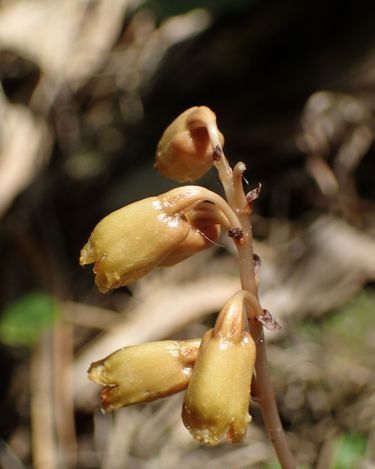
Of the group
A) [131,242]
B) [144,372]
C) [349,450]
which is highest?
[131,242]

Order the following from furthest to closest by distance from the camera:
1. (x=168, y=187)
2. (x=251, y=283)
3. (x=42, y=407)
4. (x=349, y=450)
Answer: (x=168, y=187), (x=42, y=407), (x=349, y=450), (x=251, y=283)

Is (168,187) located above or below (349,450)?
below

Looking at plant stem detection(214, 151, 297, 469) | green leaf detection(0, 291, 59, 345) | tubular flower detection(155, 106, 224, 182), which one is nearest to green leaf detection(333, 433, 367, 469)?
plant stem detection(214, 151, 297, 469)

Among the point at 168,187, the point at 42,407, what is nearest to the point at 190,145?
the point at 42,407

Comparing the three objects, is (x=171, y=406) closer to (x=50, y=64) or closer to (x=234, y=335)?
(x=234, y=335)

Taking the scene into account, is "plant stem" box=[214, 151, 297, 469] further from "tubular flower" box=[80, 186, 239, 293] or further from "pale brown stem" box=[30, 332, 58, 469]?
"pale brown stem" box=[30, 332, 58, 469]

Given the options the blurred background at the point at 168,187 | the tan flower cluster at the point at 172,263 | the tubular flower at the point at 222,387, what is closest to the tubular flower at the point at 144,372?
the tan flower cluster at the point at 172,263

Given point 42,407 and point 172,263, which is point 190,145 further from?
point 42,407

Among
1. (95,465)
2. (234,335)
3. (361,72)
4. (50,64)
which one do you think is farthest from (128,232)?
(50,64)
